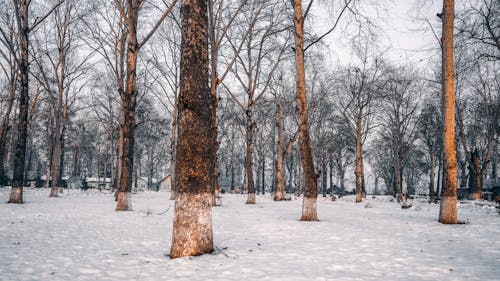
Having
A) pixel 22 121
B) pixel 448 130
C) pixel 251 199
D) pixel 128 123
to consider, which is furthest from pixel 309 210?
pixel 22 121

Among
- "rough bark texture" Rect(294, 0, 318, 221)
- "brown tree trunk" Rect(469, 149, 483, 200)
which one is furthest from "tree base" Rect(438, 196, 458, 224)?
"brown tree trunk" Rect(469, 149, 483, 200)

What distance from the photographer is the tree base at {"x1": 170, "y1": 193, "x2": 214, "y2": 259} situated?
4371 millimetres

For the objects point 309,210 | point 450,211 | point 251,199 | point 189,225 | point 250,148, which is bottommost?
point 251,199

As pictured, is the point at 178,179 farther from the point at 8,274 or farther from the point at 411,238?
the point at 411,238

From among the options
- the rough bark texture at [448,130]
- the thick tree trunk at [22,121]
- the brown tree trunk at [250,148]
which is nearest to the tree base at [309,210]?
the rough bark texture at [448,130]

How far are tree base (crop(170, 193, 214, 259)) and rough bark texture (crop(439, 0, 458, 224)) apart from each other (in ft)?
26.3

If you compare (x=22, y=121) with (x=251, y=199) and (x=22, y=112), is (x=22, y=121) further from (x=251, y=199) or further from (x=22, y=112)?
(x=251, y=199)

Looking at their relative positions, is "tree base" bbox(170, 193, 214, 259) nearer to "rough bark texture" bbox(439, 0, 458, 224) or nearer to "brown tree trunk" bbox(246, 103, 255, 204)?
"rough bark texture" bbox(439, 0, 458, 224)

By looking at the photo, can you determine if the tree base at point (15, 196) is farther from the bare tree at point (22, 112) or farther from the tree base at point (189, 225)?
the tree base at point (189, 225)

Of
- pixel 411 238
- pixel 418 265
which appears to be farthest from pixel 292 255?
pixel 411 238

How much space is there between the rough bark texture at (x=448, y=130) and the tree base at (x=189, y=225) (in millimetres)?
A: 8028

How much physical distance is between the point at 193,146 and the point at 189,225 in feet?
3.82

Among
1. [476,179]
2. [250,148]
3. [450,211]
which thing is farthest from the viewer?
[476,179]

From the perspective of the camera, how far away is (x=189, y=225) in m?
4.36
